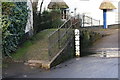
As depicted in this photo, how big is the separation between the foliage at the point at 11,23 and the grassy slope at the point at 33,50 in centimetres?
77

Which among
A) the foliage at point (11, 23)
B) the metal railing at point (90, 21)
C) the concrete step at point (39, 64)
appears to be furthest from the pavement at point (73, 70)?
the metal railing at point (90, 21)

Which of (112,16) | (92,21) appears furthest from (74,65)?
(112,16)

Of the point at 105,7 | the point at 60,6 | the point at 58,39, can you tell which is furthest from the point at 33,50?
the point at 105,7

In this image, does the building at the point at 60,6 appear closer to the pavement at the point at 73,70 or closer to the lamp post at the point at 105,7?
the lamp post at the point at 105,7

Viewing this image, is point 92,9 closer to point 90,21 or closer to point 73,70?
point 90,21

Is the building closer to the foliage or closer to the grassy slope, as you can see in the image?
the grassy slope

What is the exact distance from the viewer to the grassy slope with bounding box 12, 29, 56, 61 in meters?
12.1

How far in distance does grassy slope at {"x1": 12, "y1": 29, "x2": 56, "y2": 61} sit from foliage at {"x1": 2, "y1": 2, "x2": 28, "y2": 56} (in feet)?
2.54

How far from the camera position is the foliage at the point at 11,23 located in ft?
29.3

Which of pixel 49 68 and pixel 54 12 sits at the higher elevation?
pixel 54 12

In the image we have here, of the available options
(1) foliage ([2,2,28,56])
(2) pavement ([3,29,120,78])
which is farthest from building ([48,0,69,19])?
(2) pavement ([3,29,120,78])

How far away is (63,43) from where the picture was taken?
13836mm

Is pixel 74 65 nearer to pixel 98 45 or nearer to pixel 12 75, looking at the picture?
pixel 12 75

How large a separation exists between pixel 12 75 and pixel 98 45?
26.1ft
